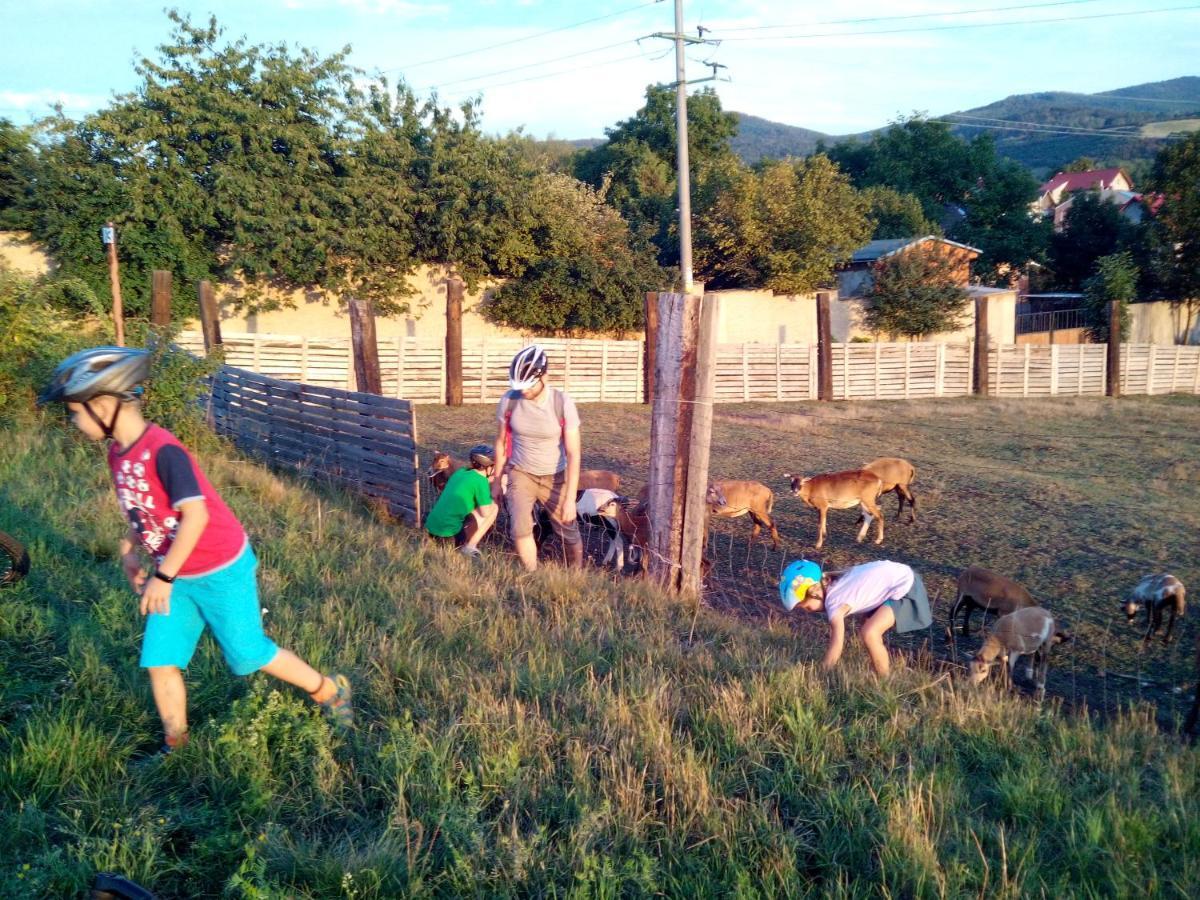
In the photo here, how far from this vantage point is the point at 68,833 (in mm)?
3375

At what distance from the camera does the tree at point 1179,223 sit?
115 feet

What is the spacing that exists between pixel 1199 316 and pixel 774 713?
4246cm

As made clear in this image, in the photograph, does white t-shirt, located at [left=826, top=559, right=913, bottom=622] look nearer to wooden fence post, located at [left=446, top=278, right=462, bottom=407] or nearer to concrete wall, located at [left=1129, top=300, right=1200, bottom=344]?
wooden fence post, located at [left=446, top=278, right=462, bottom=407]

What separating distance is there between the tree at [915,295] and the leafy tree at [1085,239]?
11447mm

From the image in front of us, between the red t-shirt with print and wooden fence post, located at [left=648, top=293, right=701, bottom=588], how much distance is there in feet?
12.7

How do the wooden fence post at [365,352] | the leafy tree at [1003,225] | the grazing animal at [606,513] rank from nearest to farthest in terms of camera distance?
1. the grazing animal at [606,513]
2. the wooden fence post at [365,352]
3. the leafy tree at [1003,225]

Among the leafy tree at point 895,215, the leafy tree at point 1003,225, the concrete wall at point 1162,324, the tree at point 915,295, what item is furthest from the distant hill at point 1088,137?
the tree at point 915,295

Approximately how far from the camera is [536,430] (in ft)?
24.2

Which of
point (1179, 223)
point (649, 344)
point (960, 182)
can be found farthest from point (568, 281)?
point (960, 182)

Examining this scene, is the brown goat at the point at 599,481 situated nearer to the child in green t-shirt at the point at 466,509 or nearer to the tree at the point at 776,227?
the child in green t-shirt at the point at 466,509

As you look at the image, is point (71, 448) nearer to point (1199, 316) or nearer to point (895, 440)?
point (895, 440)

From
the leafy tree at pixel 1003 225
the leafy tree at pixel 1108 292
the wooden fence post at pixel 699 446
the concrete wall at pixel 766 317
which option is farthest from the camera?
the leafy tree at pixel 1003 225

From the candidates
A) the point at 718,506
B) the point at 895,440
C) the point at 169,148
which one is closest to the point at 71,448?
the point at 718,506

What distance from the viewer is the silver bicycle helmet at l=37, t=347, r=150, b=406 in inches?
146
